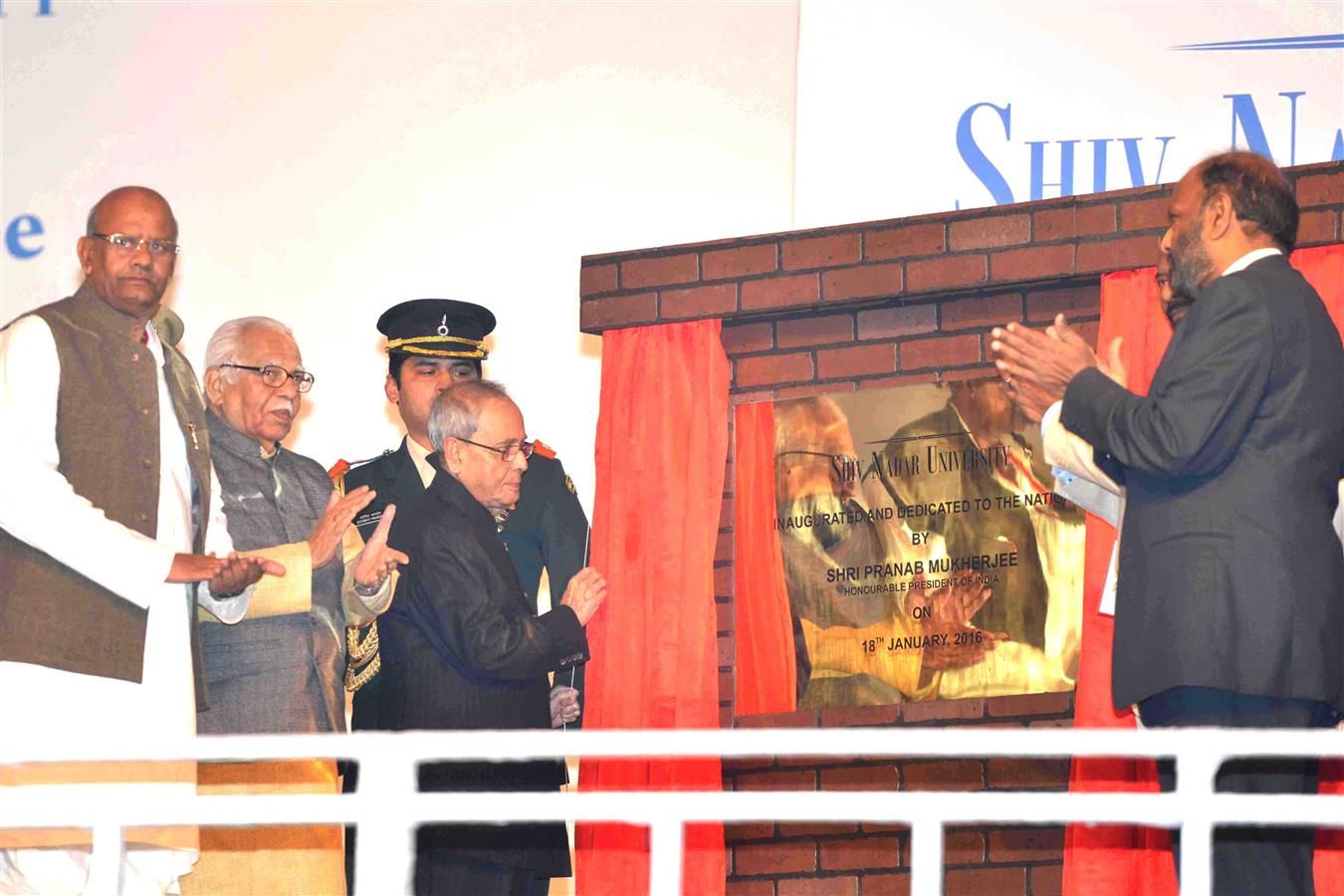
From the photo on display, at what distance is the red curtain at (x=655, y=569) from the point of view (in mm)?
4609

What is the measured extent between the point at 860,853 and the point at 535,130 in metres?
2.53

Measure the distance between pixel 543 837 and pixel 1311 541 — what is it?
1730mm

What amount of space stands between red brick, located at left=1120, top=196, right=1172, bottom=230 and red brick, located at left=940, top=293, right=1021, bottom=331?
11.6 inches

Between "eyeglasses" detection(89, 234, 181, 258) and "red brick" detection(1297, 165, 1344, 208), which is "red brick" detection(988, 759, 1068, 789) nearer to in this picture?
"red brick" detection(1297, 165, 1344, 208)

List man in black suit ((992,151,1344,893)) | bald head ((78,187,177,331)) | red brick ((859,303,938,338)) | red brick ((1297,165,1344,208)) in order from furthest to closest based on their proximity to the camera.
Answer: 1. red brick ((859,303,938,338))
2. red brick ((1297,165,1344,208))
3. bald head ((78,187,177,331))
4. man in black suit ((992,151,1344,893))

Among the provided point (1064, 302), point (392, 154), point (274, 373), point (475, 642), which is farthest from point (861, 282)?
point (392, 154)

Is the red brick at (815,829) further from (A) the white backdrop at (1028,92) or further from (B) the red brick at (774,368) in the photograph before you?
(A) the white backdrop at (1028,92)

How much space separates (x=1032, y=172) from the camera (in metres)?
5.63

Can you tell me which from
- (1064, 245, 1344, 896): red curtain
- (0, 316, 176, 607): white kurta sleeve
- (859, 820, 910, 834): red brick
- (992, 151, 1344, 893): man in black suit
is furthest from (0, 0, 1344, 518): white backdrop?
(992, 151, 1344, 893): man in black suit

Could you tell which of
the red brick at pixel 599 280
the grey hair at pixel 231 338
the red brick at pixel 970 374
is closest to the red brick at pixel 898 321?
the red brick at pixel 970 374

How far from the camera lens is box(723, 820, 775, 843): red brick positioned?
4590 millimetres

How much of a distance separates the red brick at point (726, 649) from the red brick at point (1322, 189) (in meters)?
1.58

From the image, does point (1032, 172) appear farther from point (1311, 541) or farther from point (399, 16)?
point (1311, 541)

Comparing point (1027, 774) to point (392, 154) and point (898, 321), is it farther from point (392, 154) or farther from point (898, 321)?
point (392, 154)
